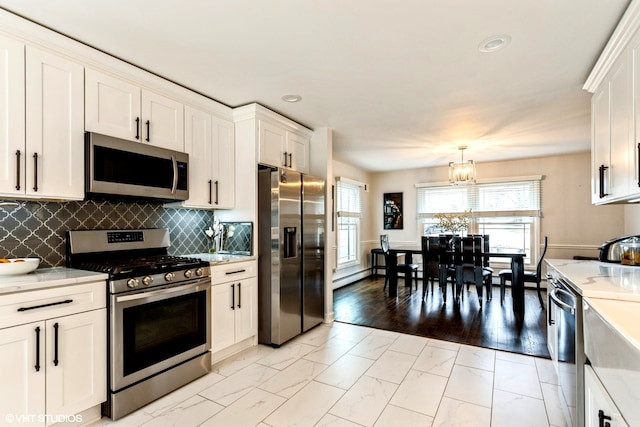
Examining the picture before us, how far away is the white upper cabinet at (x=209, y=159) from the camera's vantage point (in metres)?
2.91

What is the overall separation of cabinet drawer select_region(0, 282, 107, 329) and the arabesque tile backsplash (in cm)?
60

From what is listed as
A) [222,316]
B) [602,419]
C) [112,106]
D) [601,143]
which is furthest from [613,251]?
[112,106]

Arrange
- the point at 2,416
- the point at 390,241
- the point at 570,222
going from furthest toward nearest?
the point at 390,241, the point at 570,222, the point at 2,416

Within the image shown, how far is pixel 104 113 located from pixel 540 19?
2.89 meters

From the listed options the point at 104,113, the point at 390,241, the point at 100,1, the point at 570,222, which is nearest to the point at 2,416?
the point at 104,113

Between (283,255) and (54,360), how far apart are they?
6.14ft

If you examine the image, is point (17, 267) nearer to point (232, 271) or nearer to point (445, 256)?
point (232, 271)

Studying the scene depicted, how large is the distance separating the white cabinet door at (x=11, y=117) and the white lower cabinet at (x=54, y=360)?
700mm

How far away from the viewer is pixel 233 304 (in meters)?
2.95

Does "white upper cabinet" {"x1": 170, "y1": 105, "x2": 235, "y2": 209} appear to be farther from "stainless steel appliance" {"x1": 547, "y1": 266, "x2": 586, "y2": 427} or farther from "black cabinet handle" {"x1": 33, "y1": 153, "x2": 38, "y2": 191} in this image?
"stainless steel appliance" {"x1": 547, "y1": 266, "x2": 586, "y2": 427}

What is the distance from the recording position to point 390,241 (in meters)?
7.15

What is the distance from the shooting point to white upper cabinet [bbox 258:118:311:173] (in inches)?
132

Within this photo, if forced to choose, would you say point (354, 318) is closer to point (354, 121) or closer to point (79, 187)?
point (354, 121)

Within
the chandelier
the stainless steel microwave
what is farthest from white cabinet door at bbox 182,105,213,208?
the chandelier
